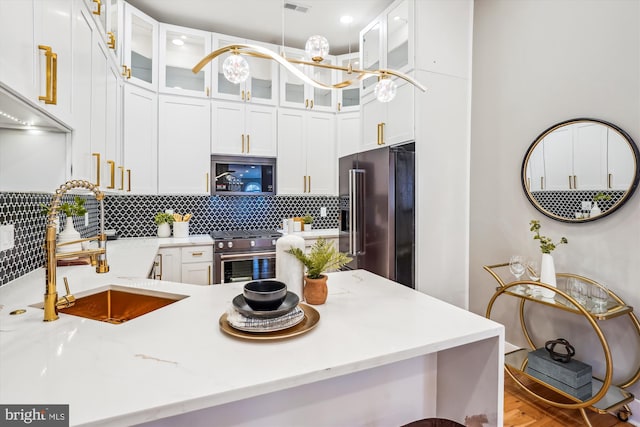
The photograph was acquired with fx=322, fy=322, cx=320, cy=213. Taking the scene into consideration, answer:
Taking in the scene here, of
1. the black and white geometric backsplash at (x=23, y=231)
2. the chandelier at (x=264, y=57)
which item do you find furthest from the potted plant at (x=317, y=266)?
the black and white geometric backsplash at (x=23, y=231)

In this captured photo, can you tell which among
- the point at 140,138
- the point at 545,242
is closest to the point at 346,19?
the point at 140,138

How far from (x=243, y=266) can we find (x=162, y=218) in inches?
41.8

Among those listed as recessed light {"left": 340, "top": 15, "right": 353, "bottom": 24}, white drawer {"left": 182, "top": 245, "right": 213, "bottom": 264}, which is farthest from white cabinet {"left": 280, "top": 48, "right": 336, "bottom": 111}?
white drawer {"left": 182, "top": 245, "right": 213, "bottom": 264}

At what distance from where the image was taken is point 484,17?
2771mm

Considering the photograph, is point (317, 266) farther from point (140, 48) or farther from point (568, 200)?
point (140, 48)

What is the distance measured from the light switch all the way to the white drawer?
175 centimetres

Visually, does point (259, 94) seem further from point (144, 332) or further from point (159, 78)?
point (144, 332)

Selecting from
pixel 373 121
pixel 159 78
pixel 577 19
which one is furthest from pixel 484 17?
pixel 159 78

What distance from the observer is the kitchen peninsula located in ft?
2.39

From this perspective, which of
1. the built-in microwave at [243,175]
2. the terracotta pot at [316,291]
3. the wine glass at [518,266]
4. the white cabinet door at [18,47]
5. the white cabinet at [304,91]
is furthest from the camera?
the white cabinet at [304,91]

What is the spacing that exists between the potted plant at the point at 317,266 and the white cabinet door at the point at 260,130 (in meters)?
2.66

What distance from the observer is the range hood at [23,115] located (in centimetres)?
104

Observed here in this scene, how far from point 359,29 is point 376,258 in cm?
255

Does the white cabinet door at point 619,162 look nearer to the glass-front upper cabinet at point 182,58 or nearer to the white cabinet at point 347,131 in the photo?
the white cabinet at point 347,131
